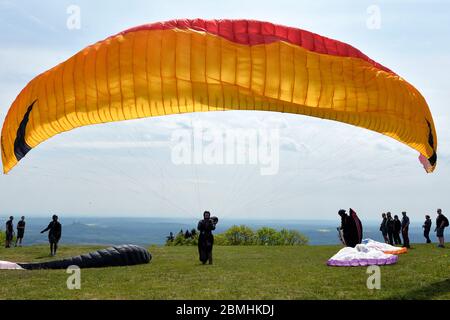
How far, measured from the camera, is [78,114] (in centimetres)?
1144

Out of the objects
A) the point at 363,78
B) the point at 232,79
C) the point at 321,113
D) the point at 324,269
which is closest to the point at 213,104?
the point at 232,79

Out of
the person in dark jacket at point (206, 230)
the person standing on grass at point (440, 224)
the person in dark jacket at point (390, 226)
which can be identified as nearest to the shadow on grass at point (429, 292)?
the person in dark jacket at point (206, 230)

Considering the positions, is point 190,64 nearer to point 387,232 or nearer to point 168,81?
point 168,81

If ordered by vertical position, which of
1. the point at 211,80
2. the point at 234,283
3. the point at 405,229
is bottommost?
the point at 234,283

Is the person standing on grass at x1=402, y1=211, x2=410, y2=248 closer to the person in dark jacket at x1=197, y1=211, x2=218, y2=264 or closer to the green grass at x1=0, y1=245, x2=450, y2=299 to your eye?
the green grass at x1=0, y1=245, x2=450, y2=299

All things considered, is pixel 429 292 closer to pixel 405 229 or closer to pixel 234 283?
pixel 234 283

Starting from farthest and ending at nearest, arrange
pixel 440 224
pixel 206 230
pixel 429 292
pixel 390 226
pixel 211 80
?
pixel 390 226 < pixel 440 224 < pixel 206 230 < pixel 211 80 < pixel 429 292

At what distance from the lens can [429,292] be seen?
33.5 ft

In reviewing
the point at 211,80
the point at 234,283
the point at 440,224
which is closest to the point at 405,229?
the point at 440,224

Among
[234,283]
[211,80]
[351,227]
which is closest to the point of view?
[211,80]

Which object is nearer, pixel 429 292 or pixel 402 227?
pixel 429 292

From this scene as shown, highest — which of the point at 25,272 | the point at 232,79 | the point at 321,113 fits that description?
the point at 232,79

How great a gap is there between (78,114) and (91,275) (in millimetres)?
5203

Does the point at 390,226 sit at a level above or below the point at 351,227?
below
